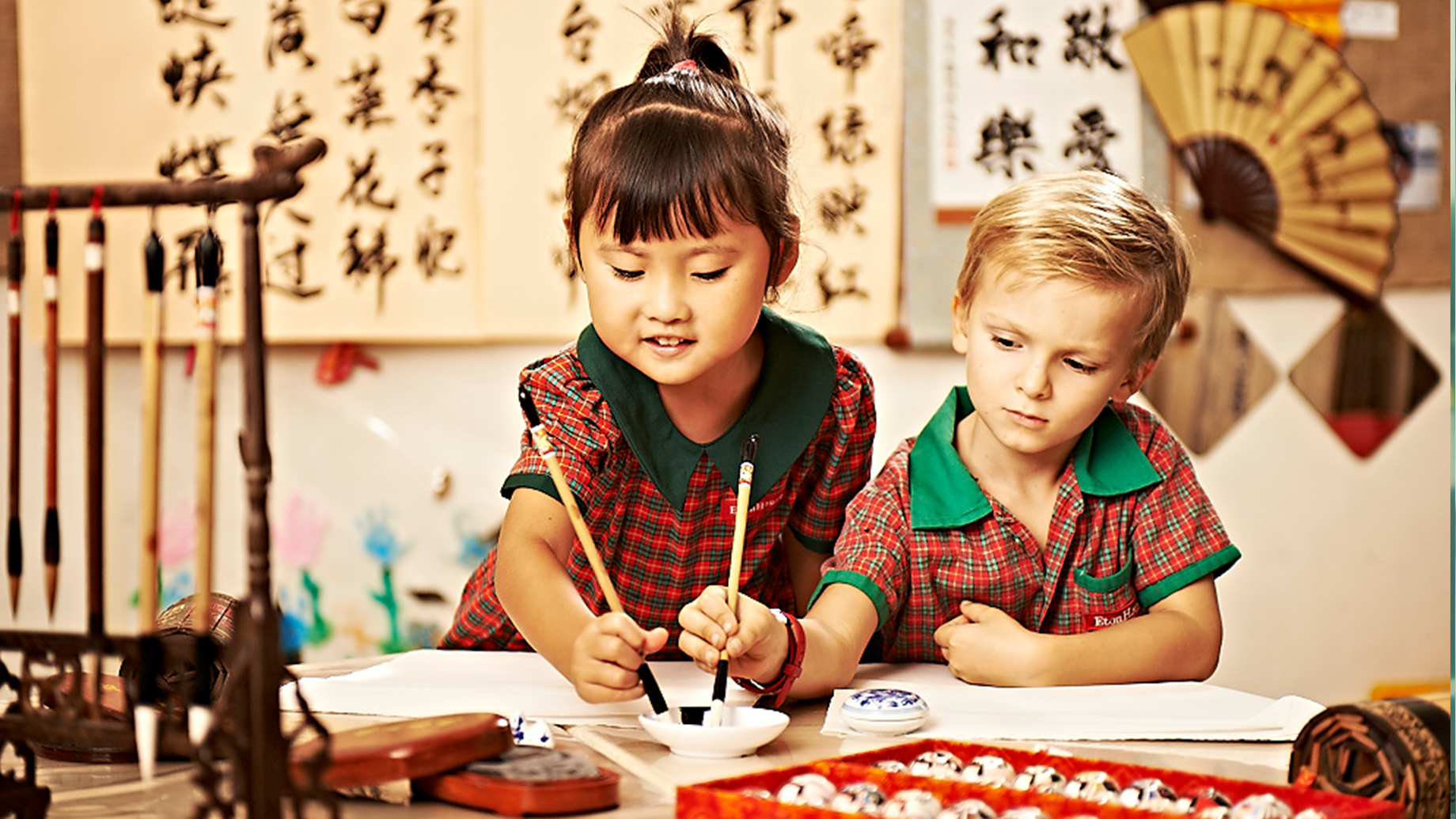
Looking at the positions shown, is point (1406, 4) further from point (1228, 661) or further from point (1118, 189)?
point (1118, 189)

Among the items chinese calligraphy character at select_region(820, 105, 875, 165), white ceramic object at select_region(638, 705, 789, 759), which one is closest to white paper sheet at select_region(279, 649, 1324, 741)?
white ceramic object at select_region(638, 705, 789, 759)

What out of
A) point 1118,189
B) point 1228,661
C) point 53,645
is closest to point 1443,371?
point 1228,661

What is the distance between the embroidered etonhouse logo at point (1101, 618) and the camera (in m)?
1.27

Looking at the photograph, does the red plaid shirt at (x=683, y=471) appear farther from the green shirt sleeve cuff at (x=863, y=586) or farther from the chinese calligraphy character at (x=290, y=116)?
the chinese calligraphy character at (x=290, y=116)

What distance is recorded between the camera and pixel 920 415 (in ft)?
8.90

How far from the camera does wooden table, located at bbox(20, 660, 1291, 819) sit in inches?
28.7

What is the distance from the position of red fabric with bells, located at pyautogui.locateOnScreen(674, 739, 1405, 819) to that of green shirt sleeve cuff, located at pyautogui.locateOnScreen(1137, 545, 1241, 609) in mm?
533

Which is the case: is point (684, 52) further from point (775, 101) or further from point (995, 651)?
point (775, 101)

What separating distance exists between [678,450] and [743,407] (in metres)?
0.09

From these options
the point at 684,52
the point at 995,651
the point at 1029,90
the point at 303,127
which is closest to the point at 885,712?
the point at 995,651

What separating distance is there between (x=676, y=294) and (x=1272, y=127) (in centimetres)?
208

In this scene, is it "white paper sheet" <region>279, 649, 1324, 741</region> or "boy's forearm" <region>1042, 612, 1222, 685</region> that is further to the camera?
"boy's forearm" <region>1042, 612, 1222, 685</region>

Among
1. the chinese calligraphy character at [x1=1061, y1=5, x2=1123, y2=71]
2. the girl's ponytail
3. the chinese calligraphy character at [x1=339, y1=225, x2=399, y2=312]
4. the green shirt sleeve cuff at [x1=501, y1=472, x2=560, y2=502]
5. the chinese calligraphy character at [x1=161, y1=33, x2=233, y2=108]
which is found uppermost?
the chinese calligraphy character at [x1=1061, y1=5, x2=1123, y2=71]

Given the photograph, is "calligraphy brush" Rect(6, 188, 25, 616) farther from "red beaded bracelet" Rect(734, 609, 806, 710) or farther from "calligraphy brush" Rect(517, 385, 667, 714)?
"red beaded bracelet" Rect(734, 609, 806, 710)
